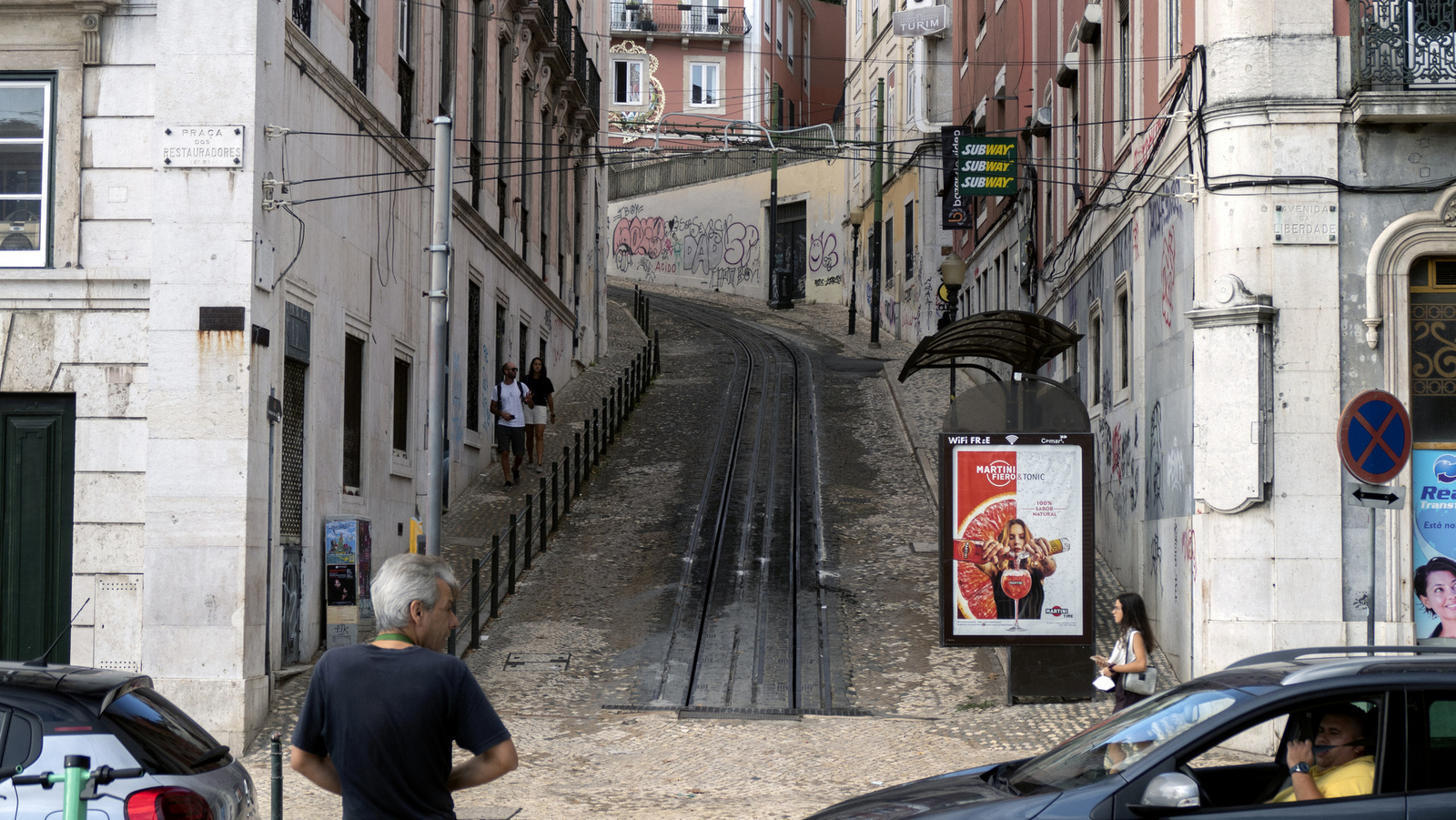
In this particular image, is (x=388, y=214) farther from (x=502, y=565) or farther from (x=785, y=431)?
(x=785, y=431)

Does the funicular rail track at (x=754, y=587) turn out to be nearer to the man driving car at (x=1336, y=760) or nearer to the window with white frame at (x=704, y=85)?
the man driving car at (x=1336, y=760)

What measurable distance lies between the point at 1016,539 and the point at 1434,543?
347 cm

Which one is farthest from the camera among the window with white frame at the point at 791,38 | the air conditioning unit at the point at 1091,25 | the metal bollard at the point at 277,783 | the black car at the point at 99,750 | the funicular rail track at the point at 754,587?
the window with white frame at the point at 791,38

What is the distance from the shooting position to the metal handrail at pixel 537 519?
50.4ft

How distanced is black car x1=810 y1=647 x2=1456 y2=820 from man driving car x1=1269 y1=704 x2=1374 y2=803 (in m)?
0.02

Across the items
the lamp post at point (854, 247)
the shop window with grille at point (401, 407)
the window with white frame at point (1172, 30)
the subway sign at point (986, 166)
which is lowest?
the shop window with grille at point (401, 407)

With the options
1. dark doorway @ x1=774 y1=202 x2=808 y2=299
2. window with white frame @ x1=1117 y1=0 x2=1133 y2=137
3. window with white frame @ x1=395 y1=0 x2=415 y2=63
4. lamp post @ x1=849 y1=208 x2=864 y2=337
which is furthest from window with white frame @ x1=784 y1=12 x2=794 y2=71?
window with white frame @ x1=1117 y1=0 x2=1133 y2=137

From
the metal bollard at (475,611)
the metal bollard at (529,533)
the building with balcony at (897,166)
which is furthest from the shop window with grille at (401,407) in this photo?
the building with balcony at (897,166)

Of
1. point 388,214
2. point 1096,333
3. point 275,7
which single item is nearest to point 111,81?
point 275,7

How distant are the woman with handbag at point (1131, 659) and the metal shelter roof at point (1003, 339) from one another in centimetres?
648

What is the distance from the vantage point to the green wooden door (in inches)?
479

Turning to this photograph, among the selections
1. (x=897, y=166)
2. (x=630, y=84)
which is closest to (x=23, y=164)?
(x=897, y=166)

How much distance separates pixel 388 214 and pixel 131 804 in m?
13.3

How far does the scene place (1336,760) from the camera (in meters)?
5.11
